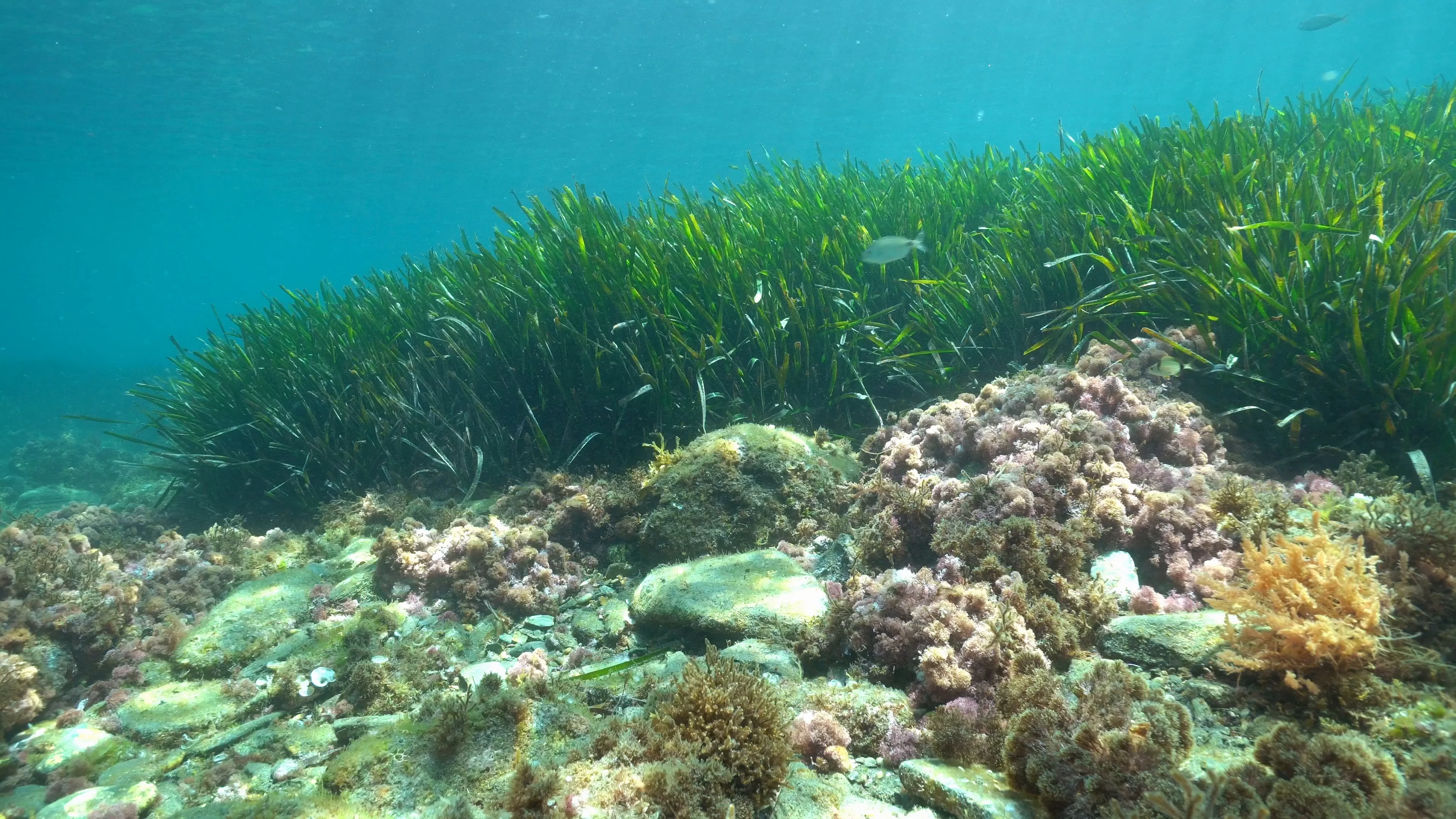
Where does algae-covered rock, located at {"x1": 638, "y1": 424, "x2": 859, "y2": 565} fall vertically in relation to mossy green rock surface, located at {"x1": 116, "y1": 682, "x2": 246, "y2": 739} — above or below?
above

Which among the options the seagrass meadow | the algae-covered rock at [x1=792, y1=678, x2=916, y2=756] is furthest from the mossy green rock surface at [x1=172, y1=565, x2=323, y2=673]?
the algae-covered rock at [x1=792, y1=678, x2=916, y2=756]

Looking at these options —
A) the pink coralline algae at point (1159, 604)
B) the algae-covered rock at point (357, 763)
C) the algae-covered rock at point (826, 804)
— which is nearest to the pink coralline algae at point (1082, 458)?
the pink coralline algae at point (1159, 604)

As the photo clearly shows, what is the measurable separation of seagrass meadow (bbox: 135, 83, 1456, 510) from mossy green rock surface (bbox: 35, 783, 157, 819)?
3.75 m

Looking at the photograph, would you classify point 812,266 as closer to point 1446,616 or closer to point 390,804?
point 1446,616

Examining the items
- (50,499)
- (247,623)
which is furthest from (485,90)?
(247,623)

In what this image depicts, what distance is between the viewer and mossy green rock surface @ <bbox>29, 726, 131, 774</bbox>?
3.79 metres

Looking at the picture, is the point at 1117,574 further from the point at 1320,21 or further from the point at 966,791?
the point at 1320,21

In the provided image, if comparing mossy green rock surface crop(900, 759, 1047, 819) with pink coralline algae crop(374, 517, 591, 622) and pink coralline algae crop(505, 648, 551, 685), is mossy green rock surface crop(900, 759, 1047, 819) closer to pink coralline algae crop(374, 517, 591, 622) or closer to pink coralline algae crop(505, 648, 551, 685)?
pink coralline algae crop(505, 648, 551, 685)

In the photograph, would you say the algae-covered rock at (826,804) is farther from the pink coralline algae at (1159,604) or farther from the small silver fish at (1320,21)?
the small silver fish at (1320,21)

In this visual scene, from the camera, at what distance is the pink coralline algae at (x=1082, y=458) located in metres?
3.95

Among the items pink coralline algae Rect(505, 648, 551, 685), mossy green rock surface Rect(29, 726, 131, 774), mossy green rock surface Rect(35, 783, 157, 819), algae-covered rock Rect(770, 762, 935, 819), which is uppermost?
pink coralline algae Rect(505, 648, 551, 685)

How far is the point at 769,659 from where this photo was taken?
3590mm

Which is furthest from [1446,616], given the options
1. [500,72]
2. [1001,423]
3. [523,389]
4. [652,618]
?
[500,72]

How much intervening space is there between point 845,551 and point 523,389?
4204 mm
